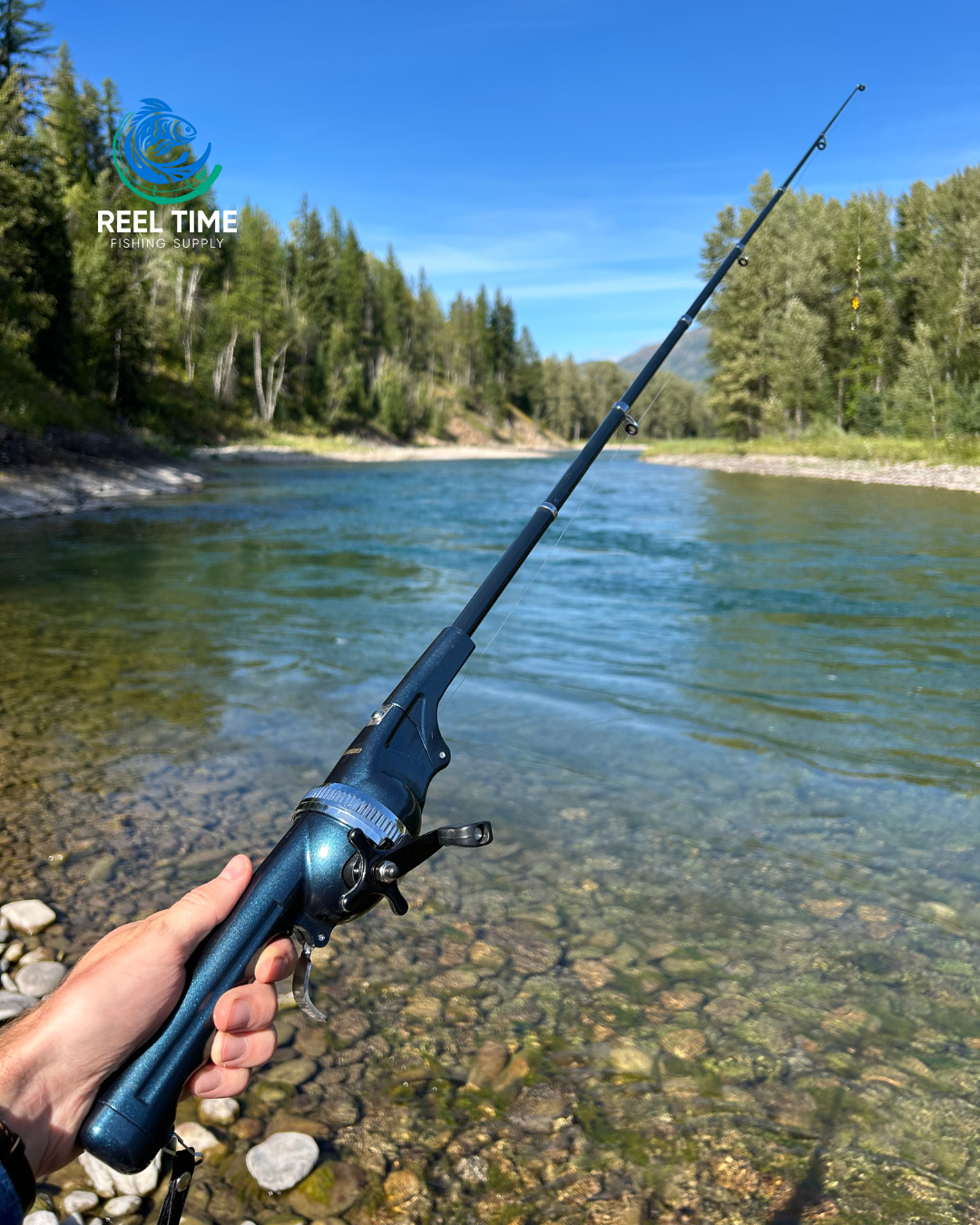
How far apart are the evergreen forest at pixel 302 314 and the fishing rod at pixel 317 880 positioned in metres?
17.2

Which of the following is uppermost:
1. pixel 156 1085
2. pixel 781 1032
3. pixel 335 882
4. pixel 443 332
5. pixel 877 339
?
pixel 443 332

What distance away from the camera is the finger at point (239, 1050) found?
1.32m

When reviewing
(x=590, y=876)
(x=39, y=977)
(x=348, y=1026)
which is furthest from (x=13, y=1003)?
(x=590, y=876)

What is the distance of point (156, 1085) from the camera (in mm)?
1242

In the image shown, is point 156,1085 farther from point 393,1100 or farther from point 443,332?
point 443,332

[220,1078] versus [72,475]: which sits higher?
[72,475]

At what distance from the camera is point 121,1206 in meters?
2.34

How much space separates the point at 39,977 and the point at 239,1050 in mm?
2392

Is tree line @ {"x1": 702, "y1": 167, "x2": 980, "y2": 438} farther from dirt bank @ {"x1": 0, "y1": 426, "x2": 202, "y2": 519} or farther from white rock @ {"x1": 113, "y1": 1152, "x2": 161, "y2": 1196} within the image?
white rock @ {"x1": 113, "y1": 1152, "x2": 161, "y2": 1196}

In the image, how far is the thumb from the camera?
1349mm

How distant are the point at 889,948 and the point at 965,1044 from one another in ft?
1.98

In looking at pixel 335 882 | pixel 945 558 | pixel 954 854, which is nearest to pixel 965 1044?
pixel 954 854

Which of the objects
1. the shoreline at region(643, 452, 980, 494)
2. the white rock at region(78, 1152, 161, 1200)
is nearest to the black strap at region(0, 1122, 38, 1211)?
the white rock at region(78, 1152, 161, 1200)

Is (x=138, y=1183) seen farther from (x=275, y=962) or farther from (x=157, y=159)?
(x=157, y=159)
